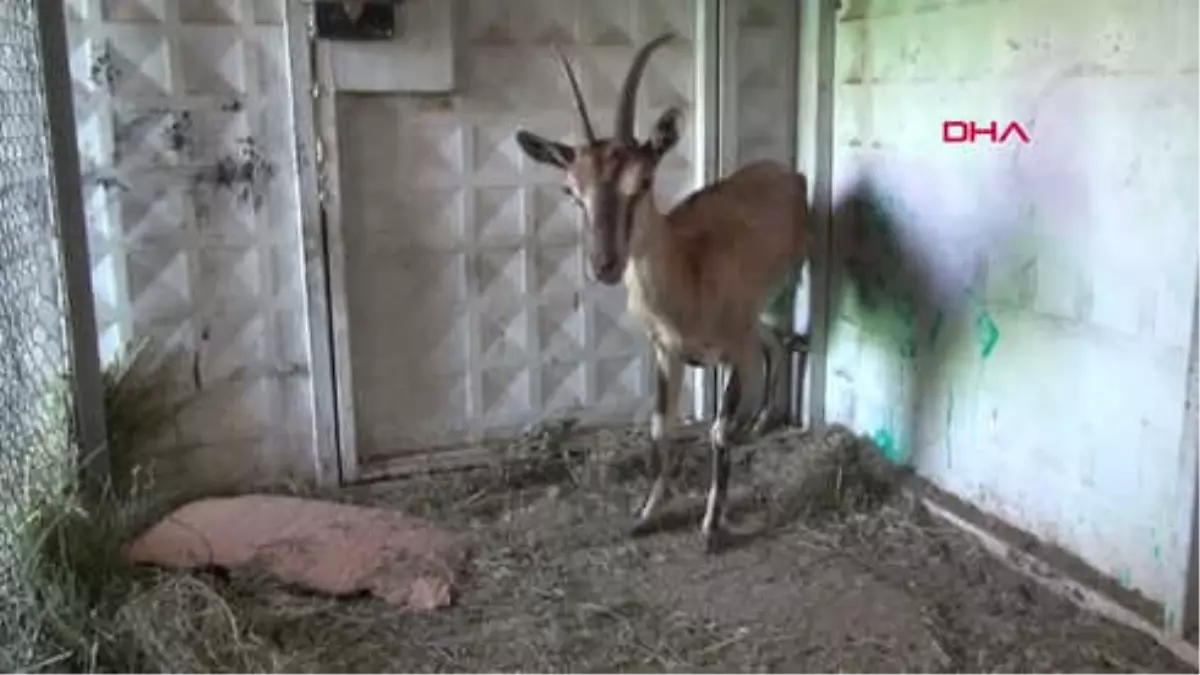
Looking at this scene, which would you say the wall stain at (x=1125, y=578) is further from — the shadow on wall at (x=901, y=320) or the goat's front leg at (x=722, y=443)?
the goat's front leg at (x=722, y=443)

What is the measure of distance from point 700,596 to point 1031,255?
5.01ft

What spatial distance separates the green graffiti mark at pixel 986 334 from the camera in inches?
147

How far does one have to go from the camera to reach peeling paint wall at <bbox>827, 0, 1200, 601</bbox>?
9.91ft

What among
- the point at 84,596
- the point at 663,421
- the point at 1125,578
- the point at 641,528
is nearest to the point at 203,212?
the point at 84,596

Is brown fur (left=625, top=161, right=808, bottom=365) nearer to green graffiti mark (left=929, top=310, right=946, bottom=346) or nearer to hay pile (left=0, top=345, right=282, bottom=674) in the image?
green graffiti mark (left=929, top=310, right=946, bottom=346)

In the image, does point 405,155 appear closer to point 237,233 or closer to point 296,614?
point 237,233

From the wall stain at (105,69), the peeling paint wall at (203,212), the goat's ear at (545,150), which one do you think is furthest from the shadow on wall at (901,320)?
the wall stain at (105,69)

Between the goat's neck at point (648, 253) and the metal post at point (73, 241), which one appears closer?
the metal post at point (73, 241)

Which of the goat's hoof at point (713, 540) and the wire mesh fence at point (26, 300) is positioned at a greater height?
the wire mesh fence at point (26, 300)

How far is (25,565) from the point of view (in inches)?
113

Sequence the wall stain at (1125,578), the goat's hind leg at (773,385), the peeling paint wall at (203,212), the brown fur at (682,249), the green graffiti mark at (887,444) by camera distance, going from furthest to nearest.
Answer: the goat's hind leg at (773,385)
the green graffiti mark at (887,444)
the peeling paint wall at (203,212)
the brown fur at (682,249)
the wall stain at (1125,578)

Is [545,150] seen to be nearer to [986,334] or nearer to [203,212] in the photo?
[203,212]

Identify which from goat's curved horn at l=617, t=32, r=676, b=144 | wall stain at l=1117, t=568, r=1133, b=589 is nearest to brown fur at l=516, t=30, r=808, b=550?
goat's curved horn at l=617, t=32, r=676, b=144

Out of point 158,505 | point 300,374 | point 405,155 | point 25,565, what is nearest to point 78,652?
point 25,565
